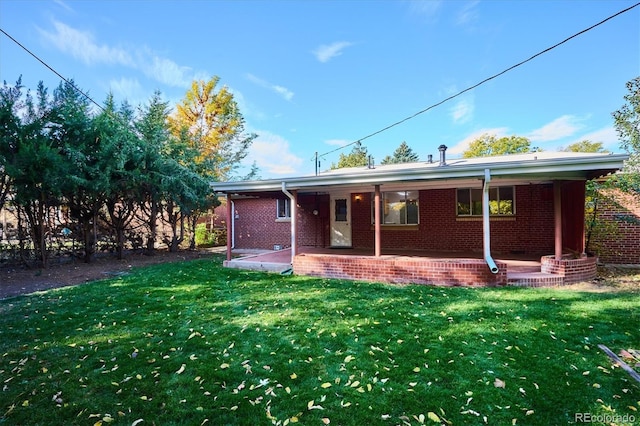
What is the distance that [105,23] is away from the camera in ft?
31.9

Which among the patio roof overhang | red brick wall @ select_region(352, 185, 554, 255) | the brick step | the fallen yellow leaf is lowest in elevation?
the fallen yellow leaf

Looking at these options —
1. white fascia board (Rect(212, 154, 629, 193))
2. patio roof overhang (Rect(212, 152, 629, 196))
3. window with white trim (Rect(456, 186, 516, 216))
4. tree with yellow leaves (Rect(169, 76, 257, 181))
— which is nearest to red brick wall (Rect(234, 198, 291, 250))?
patio roof overhang (Rect(212, 152, 629, 196))

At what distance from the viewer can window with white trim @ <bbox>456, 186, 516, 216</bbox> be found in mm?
9766

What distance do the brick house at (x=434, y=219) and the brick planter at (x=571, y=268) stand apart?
21 millimetres

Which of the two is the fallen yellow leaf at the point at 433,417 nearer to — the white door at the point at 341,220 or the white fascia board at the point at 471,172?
the white fascia board at the point at 471,172

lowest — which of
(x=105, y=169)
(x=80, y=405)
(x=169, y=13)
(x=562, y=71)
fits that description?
(x=80, y=405)

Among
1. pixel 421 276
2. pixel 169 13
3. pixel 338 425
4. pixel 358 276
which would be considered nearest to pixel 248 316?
pixel 338 425

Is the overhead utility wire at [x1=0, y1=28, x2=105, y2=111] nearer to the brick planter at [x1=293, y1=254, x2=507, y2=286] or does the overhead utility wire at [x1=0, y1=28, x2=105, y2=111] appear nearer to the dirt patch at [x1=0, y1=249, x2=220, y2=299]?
the dirt patch at [x1=0, y1=249, x2=220, y2=299]

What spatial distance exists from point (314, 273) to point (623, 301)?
5.93 meters

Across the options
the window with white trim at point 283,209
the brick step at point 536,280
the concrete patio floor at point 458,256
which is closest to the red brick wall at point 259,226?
the window with white trim at point 283,209

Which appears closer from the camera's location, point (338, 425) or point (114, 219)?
point (338, 425)

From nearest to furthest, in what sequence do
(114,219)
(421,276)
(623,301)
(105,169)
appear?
(623,301) → (421,276) → (105,169) → (114,219)

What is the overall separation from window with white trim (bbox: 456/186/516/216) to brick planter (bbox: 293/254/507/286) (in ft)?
11.9

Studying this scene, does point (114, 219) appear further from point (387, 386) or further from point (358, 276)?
point (387, 386)
